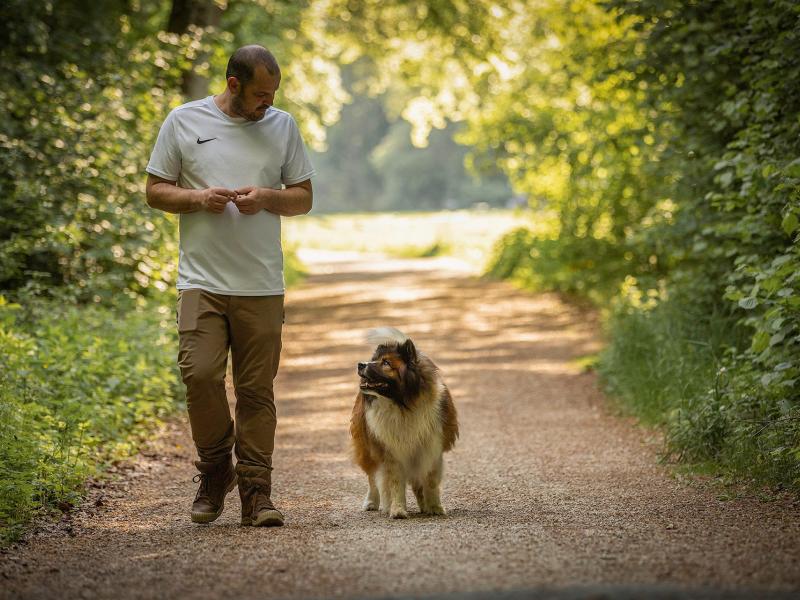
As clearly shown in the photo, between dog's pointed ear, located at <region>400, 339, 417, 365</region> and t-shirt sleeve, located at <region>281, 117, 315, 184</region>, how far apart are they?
1.12m

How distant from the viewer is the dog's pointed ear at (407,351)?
5902mm

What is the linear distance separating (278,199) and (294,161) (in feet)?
0.99

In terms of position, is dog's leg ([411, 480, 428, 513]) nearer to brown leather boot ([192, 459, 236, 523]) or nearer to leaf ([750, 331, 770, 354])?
brown leather boot ([192, 459, 236, 523])

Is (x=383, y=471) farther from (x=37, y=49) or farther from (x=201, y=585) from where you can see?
(x=37, y=49)

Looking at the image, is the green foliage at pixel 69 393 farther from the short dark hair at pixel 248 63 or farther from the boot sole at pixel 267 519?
the short dark hair at pixel 248 63

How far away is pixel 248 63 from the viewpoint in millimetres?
5402

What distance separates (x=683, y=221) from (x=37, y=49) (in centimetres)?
810

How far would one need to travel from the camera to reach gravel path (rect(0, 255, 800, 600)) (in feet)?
14.1

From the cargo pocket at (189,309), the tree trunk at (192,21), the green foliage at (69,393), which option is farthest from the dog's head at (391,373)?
the tree trunk at (192,21)

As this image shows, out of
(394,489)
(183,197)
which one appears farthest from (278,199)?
(394,489)

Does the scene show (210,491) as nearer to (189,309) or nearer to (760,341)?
(189,309)

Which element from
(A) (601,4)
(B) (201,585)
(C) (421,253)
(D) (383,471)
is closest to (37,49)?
(A) (601,4)

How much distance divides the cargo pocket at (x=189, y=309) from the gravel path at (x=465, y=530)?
1143mm

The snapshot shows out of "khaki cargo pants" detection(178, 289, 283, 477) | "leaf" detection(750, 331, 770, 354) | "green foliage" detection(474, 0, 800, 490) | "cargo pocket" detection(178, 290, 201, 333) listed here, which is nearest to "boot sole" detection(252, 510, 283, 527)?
"khaki cargo pants" detection(178, 289, 283, 477)
